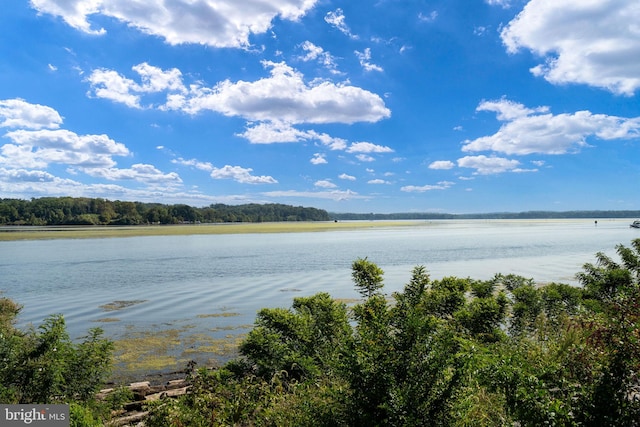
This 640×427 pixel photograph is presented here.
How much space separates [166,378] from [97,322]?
30.3 feet

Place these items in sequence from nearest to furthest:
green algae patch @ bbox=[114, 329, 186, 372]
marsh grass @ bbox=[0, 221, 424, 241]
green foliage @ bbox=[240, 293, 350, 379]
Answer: green foliage @ bbox=[240, 293, 350, 379] → green algae patch @ bbox=[114, 329, 186, 372] → marsh grass @ bbox=[0, 221, 424, 241]

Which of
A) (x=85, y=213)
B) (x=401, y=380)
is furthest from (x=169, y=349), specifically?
(x=85, y=213)

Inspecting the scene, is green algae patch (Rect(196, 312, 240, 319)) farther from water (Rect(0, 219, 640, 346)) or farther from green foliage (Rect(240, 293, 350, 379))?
green foliage (Rect(240, 293, 350, 379))

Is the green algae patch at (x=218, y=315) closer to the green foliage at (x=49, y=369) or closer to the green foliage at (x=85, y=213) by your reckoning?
the green foliage at (x=49, y=369)

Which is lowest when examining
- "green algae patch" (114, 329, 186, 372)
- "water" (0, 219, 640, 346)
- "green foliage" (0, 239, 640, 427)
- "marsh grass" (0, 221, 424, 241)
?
"green algae patch" (114, 329, 186, 372)

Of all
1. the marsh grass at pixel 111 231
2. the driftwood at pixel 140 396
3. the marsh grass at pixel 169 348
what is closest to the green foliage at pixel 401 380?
the driftwood at pixel 140 396

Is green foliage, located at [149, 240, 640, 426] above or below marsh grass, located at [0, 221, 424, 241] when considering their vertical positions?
above

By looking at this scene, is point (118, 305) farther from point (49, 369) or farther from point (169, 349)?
point (49, 369)

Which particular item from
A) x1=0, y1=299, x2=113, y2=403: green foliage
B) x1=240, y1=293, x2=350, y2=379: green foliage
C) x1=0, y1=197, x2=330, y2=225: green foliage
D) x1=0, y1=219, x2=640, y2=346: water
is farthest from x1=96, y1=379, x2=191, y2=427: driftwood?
x1=0, y1=197, x2=330, y2=225: green foliage

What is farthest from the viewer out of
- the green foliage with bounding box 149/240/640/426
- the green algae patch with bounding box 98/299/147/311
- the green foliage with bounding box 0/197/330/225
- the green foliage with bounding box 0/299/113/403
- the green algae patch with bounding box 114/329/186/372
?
the green foliage with bounding box 0/197/330/225

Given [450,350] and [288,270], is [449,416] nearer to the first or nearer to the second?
[450,350]

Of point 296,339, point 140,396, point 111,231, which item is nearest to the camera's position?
point 140,396

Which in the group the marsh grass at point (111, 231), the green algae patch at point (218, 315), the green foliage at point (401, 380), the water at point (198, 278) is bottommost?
the green algae patch at point (218, 315)

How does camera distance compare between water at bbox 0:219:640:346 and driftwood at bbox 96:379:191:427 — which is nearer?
driftwood at bbox 96:379:191:427
